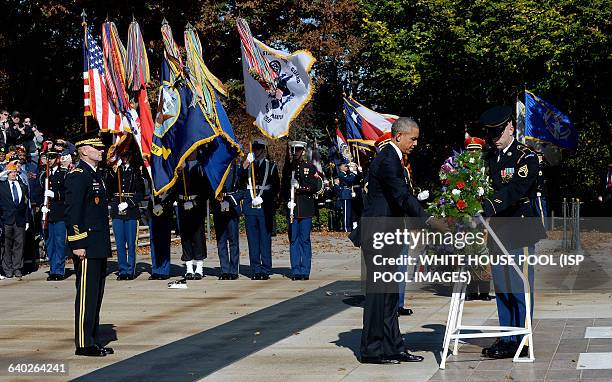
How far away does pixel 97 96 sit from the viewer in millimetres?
20281

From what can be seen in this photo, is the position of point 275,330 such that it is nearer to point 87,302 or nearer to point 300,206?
point 87,302

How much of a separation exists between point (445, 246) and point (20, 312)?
6.74 metres

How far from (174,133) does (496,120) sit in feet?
28.0

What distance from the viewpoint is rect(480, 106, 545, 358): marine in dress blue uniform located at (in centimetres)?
983

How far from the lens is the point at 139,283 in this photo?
59.3 ft

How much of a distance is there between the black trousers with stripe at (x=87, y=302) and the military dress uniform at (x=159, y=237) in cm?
794

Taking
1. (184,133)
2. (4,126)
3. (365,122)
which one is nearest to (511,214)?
(184,133)

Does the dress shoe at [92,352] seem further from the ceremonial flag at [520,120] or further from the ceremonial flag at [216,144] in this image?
the ceremonial flag at [520,120]

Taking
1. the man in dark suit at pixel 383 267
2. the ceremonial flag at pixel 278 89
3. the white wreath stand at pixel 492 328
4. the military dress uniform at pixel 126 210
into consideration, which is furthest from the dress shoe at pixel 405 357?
the military dress uniform at pixel 126 210

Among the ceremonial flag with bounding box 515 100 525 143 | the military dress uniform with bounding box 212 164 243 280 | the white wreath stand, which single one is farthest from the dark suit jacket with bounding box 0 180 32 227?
the white wreath stand

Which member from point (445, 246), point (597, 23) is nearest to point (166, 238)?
point (445, 246)

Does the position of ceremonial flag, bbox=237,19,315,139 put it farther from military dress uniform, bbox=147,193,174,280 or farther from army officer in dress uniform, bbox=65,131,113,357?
army officer in dress uniform, bbox=65,131,113,357

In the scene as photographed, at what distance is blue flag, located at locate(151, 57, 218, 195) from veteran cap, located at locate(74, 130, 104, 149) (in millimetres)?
6621

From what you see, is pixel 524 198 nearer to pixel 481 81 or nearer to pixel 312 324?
pixel 312 324
